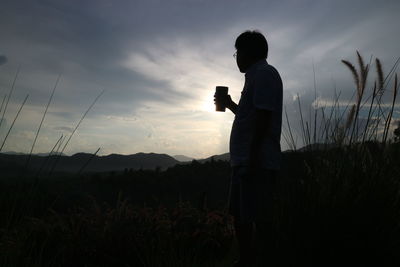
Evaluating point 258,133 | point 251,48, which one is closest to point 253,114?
point 258,133

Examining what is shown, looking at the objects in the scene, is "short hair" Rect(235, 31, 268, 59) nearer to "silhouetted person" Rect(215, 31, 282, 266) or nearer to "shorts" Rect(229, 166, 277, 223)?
"silhouetted person" Rect(215, 31, 282, 266)

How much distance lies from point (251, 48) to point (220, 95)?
53 cm

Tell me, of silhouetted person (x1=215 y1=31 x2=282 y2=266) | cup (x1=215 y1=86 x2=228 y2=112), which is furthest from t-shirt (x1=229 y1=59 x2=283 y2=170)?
cup (x1=215 y1=86 x2=228 y2=112)

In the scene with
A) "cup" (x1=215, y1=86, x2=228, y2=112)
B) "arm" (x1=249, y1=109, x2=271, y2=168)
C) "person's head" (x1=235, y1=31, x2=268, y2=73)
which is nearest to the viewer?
"arm" (x1=249, y1=109, x2=271, y2=168)

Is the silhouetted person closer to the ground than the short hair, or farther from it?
closer to the ground

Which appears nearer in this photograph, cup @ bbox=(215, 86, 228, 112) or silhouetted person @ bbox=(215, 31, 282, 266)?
silhouetted person @ bbox=(215, 31, 282, 266)

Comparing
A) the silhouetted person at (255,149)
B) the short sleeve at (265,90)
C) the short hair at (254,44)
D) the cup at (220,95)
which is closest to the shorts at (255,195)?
the silhouetted person at (255,149)

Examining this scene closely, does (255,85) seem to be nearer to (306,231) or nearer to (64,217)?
(306,231)

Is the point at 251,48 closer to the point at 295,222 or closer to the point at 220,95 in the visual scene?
the point at 220,95

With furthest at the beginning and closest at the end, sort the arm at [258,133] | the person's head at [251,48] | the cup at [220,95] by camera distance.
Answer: the cup at [220,95] < the person's head at [251,48] < the arm at [258,133]

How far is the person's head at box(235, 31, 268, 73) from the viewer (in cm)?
262

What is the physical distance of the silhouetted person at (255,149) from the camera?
2.33m

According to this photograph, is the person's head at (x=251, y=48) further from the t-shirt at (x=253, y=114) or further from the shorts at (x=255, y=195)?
the shorts at (x=255, y=195)

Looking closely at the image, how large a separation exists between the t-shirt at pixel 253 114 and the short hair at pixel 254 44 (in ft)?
Result: 0.32
